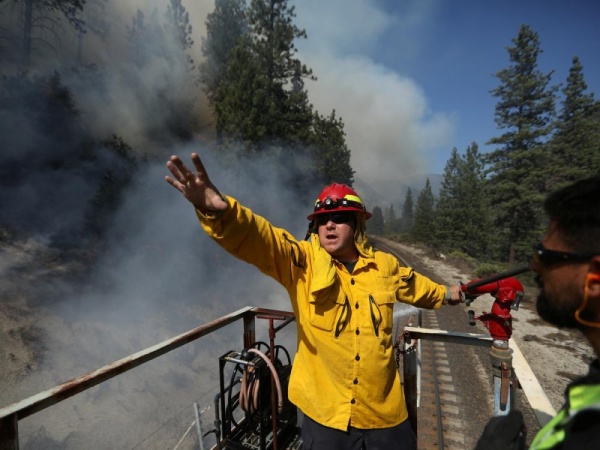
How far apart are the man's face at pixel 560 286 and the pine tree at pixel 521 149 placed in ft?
79.9

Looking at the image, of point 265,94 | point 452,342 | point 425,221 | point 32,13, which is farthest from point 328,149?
point 425,221

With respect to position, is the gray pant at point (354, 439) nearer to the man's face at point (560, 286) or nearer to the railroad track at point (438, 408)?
the man's face at point (560, 286)

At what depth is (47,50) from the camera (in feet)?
53.6

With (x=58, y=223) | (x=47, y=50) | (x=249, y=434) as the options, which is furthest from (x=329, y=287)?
(x=47, y=50)

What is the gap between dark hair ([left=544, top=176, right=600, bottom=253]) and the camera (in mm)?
1027

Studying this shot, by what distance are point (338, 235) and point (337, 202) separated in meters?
0.23

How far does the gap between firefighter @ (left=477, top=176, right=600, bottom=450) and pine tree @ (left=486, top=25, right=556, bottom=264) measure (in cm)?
2437

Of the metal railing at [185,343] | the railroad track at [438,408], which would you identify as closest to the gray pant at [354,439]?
the metal railing at [185,343]

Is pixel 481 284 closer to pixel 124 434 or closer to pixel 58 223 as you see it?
pixel 124 434

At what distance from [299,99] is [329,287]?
55.5 feet

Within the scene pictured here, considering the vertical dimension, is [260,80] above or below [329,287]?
above

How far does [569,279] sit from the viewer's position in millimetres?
1080

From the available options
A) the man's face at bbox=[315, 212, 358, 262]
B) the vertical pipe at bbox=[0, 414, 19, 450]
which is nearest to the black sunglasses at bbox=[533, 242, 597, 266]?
the man's face at bbox=[315, 212, 358, 262]

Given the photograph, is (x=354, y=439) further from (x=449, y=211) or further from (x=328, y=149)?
(x=449, y=211)
